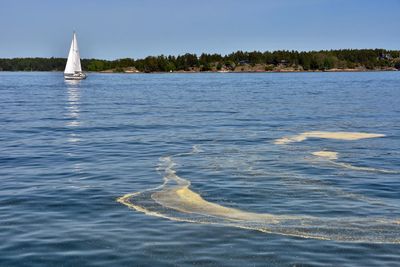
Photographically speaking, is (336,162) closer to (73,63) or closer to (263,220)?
(263,220)

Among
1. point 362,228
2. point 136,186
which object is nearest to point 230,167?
point 136,186

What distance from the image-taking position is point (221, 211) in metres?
18.6

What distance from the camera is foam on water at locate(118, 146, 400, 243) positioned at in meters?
15.9

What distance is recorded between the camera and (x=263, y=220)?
1742 cm

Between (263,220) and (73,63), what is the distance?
6204 inches

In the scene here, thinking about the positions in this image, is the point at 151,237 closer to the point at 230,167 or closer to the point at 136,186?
the point at 136,186

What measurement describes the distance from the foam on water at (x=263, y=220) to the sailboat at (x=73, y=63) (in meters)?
150

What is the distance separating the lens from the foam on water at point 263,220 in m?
15.9

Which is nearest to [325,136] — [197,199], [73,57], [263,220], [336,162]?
[336,162]

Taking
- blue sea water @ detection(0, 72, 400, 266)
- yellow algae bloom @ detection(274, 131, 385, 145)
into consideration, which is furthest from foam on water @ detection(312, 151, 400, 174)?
yellow algae bloom @ detection(274, 131, 385, 145)

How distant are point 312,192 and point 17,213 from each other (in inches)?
389

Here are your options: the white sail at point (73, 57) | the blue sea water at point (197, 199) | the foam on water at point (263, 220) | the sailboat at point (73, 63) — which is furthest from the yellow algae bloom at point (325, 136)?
the sailboat at point (73, 63)

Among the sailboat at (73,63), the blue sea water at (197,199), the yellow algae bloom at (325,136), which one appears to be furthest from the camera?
the sailboat at (73,63)

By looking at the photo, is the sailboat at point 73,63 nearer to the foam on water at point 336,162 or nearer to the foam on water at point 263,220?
the foam on water at point 336,162
